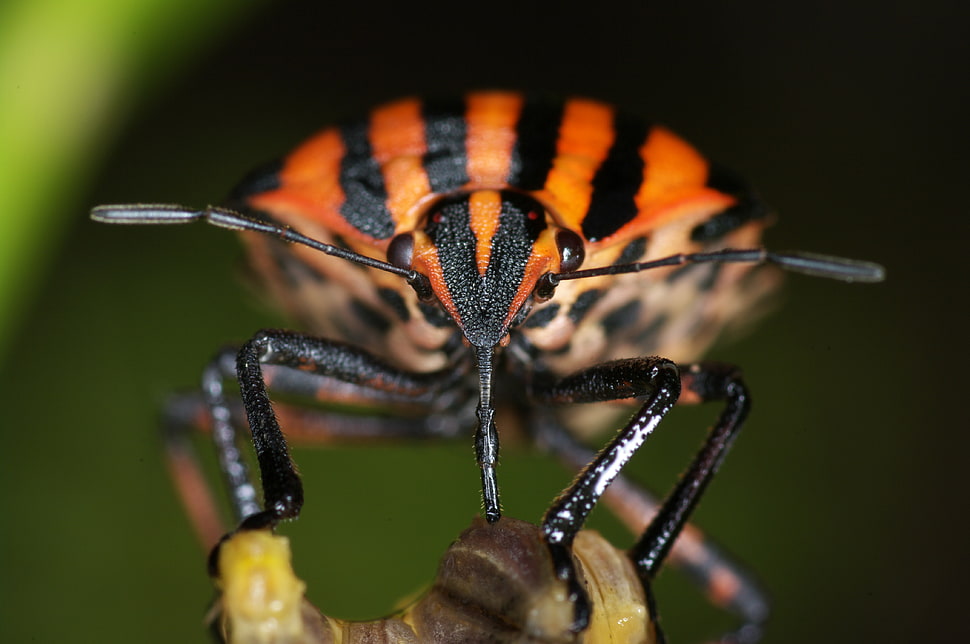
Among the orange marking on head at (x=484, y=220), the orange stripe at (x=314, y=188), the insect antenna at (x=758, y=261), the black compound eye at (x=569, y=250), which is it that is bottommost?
the insect antenna at (x=758, y=261)

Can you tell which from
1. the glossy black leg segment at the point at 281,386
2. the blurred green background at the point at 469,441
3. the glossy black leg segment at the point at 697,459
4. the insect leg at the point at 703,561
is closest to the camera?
the glossy black leg segment at the point at 281,386

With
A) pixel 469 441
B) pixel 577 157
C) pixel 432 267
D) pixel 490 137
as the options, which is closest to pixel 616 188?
pixel 577 157

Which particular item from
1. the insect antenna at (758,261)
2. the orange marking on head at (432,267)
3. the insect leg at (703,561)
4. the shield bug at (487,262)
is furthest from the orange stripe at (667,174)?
the insect leg at (703,561)

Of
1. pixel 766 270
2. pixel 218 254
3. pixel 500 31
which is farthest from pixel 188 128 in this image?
pixel 766 270

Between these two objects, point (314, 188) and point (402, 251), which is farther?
point (314, 188)

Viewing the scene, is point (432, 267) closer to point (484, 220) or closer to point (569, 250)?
point (484, 220)

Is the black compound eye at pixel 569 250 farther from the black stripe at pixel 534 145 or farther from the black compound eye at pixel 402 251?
the black compound eye at pixel 402 251

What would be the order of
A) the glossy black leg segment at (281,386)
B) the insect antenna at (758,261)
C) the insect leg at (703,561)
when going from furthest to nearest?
1. the insect leg at (703,561)
2. the insect antenna at (758,261)
3. the glossy black leg segment at (281,386)
